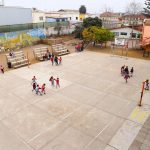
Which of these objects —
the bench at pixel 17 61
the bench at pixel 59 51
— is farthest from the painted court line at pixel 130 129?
the bench at pixel 59 51

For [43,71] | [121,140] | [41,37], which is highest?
[41,37]

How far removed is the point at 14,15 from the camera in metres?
41.0

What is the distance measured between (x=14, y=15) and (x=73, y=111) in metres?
34.5

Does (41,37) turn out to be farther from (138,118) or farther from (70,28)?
(138,118)

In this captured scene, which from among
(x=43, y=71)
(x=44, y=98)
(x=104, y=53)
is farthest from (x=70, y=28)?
(x=44, y=98)

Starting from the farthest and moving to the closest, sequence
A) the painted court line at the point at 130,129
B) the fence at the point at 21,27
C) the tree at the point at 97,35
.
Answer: the fence at the point at 21,27 < the tree at the point at 97,35 < the painted court line at the point at 130,129

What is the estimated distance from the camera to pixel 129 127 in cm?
1216

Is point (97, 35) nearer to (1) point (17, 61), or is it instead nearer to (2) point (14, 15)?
(1) point (17, 61)

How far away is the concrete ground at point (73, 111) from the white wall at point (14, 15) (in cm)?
2136

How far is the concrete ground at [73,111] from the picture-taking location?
11023mm

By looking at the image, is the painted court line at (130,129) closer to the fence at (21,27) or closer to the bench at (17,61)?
the bench at (17,61)

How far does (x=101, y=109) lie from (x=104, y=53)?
1860cm

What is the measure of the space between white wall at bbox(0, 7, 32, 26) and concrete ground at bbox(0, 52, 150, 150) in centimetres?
2136

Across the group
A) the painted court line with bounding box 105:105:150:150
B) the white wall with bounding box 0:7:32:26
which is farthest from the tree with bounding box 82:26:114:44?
the painted court line with bounding box 105:105:150:150
